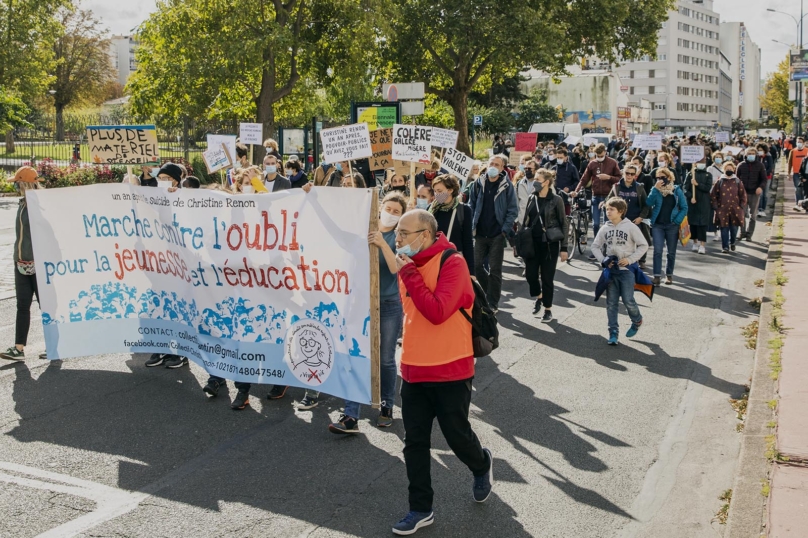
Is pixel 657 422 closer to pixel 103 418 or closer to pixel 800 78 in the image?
pixel 103 418

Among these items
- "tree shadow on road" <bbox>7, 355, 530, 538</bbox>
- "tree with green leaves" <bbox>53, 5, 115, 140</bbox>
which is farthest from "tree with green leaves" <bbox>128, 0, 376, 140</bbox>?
"tree with green leaves" <bbox>53, 5, 115, 140</bbox>

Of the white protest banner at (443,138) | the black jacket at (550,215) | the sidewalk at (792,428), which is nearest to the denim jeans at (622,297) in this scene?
the black jacket at (550,215)

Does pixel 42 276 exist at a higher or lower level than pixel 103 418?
higher

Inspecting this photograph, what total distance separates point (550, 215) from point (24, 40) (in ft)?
93.2

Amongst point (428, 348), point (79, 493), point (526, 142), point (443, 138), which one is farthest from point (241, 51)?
point (428, 348)

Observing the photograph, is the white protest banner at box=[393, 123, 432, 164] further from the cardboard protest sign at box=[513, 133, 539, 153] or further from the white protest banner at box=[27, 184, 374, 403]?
the cardboard protest sign at box=[513, 133, 539, 153]

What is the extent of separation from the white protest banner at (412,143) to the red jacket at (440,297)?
466 cm

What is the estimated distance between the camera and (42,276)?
27.0ft

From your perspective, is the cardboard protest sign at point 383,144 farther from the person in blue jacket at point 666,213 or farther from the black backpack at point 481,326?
the black backpack at point 481,326

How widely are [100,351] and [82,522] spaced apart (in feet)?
10.3

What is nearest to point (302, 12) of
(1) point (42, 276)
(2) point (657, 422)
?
(1) point (42, 276)

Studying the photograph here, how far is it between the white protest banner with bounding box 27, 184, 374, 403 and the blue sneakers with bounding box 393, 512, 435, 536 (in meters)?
1.48

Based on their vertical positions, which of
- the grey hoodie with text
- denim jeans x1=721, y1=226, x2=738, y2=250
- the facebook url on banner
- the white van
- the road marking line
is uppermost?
the white van

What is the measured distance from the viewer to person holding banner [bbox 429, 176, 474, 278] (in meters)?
8.59
